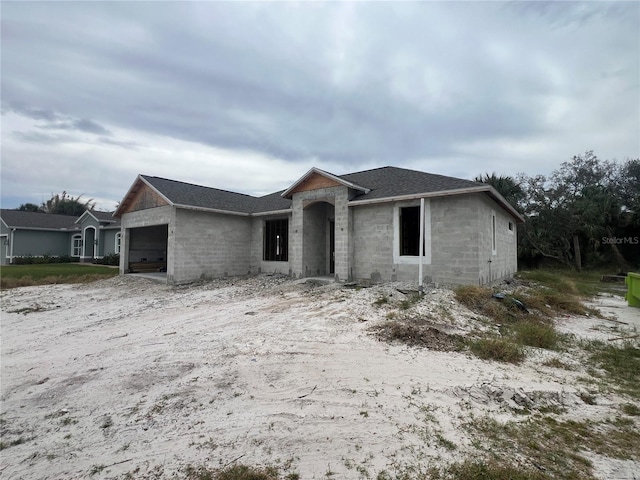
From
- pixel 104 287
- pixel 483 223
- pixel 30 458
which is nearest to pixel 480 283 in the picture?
pixel 483 223

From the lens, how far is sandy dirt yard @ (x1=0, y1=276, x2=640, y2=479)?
3.02 meters

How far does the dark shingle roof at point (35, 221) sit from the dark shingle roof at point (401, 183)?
1195 inches

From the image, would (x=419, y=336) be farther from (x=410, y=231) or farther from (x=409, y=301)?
(x=410, y=231)

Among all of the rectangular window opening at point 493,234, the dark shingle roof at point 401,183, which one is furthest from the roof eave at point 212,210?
the rectangular window opening at point 493,234

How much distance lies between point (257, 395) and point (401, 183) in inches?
419

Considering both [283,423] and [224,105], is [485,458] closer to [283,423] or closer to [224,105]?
[283,423]

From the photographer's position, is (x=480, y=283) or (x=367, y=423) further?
(x=480, y=283)

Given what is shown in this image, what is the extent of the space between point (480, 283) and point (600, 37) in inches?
365

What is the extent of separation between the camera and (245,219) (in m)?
17.5

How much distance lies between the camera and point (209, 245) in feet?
51.6

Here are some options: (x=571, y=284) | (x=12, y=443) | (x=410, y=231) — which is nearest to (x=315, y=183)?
(x=410, y=231)

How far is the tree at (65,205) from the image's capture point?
5491cm

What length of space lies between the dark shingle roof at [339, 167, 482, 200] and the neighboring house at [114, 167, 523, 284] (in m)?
0.05
